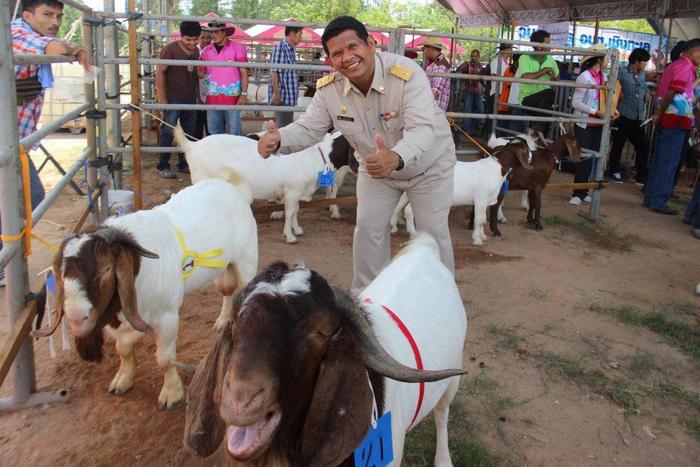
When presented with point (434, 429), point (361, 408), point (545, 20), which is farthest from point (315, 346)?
point (545, 20)

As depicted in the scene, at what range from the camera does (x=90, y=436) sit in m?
3.15

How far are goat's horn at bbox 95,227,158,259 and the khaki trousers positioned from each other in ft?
4.67

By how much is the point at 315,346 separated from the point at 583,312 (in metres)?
4.18

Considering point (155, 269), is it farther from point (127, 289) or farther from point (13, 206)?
point (13, 206)

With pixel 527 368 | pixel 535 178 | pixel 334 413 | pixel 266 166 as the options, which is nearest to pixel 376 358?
pixel 334 413

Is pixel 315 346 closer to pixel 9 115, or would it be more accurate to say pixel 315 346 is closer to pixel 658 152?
pixel 9 115

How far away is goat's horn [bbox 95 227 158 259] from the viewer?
305cm

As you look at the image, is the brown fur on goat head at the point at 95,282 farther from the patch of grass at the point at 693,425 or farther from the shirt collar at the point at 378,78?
the patch of grass at the point at 693,425

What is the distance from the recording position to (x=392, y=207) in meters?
4.20

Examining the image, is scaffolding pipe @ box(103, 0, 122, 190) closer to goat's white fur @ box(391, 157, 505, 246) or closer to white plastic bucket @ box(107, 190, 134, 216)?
white plastic bucket @ box(107, 190, 134, 216)

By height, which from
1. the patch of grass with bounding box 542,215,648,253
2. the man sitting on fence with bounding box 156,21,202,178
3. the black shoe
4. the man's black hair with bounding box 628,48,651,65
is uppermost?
the man's black hair with bounding box 628,48,651,65

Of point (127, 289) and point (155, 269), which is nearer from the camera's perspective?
point (127, 289)

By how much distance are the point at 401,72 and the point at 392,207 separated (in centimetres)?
102

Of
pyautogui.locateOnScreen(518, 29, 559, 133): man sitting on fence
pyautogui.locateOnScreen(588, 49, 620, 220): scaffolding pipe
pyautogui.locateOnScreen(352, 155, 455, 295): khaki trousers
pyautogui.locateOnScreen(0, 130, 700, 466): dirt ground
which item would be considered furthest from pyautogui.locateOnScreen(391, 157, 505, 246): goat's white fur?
pyautogui.locateOnScreen(352, 155, 455, 295): khaki trousers
